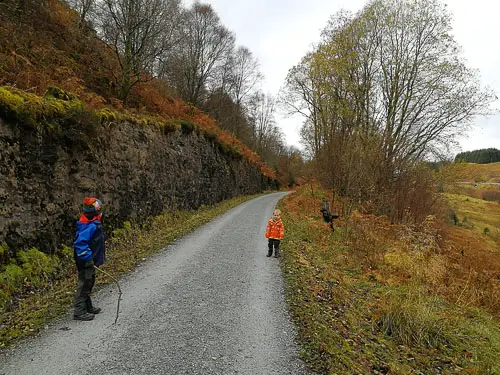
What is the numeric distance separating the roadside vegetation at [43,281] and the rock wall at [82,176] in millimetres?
387

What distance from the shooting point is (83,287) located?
4.49 meters

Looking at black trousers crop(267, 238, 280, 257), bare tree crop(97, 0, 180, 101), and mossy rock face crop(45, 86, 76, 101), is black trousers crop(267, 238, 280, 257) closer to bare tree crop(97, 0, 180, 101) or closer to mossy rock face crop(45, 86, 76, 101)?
mossy rock face crop(45, 86, 76, 101)

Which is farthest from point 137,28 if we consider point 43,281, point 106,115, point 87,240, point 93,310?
point 93,310

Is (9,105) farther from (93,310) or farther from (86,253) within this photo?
(93,310)

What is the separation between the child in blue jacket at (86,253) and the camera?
14.6 ft

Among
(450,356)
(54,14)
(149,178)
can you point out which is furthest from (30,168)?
(54,14)

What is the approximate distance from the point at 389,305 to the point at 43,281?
6.59 metres

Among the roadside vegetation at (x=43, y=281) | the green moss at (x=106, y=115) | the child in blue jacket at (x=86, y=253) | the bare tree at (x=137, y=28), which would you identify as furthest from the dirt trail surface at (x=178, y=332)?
the bare tree at (x=137, y=28)

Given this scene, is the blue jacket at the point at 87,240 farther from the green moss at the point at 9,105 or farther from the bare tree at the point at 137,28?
the bare tree at the point at 137,28

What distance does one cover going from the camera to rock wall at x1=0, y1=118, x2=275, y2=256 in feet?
19.1

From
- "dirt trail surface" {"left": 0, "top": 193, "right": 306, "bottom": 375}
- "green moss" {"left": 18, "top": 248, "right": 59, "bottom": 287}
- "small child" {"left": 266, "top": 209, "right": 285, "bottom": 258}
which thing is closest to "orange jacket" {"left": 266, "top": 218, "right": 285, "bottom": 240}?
"small child" {"left": 266, "top": 209, "right": 285, "bottom": 258}

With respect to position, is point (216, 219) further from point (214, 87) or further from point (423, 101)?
point (214, 87)

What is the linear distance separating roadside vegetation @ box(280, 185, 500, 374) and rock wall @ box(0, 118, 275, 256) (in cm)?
559

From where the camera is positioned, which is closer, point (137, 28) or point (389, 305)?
point (389, 305)
